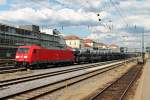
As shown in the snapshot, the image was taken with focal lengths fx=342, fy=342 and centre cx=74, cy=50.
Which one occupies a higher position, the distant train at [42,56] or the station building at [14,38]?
the station building at [14,38]

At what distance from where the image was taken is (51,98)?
17.7 meters

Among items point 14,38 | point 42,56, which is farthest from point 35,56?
point 14,38

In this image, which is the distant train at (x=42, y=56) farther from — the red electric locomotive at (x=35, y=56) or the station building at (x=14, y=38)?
the station building at (x=14, y=38)

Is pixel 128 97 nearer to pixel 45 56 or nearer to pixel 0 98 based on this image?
pixel 0 98

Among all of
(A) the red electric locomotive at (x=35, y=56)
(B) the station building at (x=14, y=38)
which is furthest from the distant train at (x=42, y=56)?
(B) the station building at (x=14, y=38)

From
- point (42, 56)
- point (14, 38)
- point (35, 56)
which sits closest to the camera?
point (35, 56)

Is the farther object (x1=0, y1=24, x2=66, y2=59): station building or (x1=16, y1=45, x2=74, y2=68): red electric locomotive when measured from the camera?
(x1=0, y1=24, x2=66, y2=59): station building

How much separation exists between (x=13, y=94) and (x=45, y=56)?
2603 cm

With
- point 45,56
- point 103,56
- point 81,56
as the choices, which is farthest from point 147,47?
point 45,56

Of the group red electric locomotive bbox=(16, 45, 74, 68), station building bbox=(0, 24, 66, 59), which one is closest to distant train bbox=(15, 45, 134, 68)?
red electric locomotive bbox=(16, 45, 74, 68)

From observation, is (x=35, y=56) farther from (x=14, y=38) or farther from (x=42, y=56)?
(x=14, y=38)

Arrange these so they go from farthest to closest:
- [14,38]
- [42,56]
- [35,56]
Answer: [14,38], [42,56], [35,56]

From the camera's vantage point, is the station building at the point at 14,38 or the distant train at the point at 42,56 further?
the station building at the point at 14,38

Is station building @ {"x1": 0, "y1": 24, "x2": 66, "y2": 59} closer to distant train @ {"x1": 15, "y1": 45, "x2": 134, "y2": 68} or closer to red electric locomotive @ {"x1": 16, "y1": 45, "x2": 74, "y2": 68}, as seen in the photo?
distant train @ {"x1": 15, "y1": 45, "x2": 134, "y2": 68}
